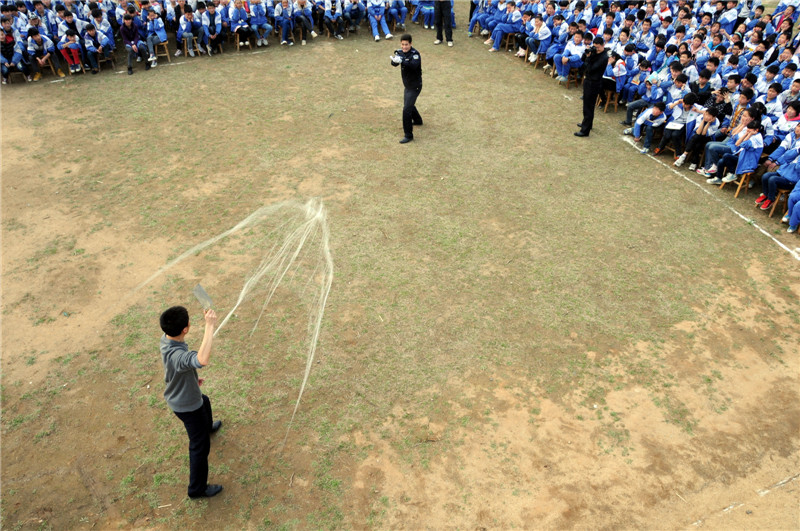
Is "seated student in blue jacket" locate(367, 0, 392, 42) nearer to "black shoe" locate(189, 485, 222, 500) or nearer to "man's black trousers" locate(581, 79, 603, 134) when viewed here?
"man's black trousers" locate(581, 79, 603, 134)

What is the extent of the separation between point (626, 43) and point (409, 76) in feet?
19.3

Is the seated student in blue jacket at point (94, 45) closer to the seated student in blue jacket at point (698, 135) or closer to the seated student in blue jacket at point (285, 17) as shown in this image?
the seated student in blue jacket at point (285, 17)

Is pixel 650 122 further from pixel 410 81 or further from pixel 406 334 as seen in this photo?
pixel 406 334

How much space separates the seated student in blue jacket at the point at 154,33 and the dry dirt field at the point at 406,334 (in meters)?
3.49

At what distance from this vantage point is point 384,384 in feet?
18.0

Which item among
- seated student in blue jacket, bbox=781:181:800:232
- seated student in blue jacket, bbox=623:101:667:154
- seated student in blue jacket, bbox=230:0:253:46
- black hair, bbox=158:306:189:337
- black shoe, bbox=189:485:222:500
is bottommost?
black shoe, bbox=189:485:222:500

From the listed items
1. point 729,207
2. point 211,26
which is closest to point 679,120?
point 729,207

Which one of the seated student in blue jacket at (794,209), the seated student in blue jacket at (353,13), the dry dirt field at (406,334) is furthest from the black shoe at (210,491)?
the seated student in blue jacket at (353,13)

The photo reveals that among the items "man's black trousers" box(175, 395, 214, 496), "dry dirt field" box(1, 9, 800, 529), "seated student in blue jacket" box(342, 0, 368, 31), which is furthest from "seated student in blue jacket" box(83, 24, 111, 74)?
"man's black trousers" box(175, 395, 214, 496)

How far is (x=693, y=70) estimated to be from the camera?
10.7 meters

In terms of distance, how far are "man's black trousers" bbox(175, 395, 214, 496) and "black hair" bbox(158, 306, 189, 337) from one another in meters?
0.68

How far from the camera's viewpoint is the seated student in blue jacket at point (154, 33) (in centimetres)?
1339

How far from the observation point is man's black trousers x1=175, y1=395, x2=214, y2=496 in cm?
425

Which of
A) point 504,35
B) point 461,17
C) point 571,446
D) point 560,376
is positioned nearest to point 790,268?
point 560,376
